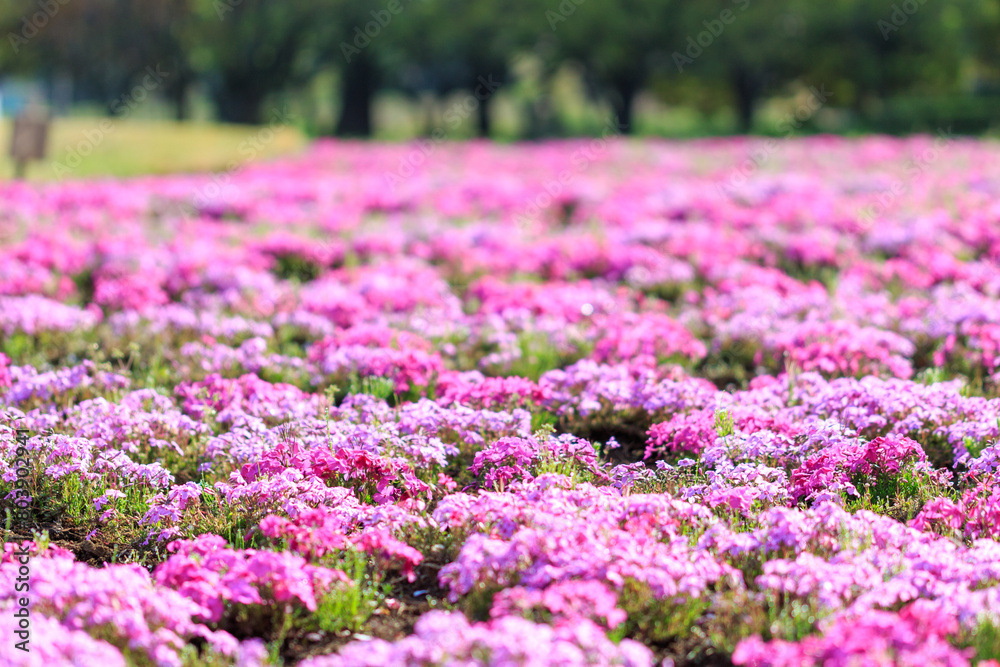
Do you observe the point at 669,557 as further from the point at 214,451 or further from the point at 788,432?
the point at 214,451

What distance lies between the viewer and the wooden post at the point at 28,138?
17906mm

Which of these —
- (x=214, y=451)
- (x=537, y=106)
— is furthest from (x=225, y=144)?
(x=214, y=451)

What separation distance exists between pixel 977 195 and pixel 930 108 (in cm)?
1945

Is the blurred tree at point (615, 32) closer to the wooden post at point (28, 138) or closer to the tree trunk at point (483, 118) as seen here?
the tree trunk at point (483, 118)

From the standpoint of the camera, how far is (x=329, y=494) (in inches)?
180

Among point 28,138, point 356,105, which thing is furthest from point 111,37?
point 28,138

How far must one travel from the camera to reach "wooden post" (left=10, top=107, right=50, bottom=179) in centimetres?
1791
